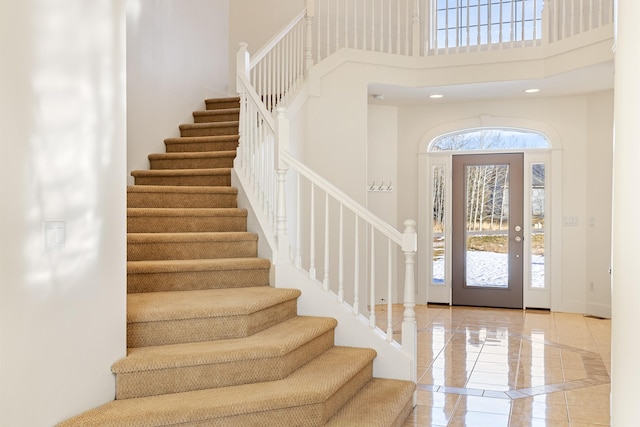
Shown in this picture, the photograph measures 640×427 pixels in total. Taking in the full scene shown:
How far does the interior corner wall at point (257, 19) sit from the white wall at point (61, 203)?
5.23 meters

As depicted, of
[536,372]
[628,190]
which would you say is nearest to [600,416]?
[536,372]

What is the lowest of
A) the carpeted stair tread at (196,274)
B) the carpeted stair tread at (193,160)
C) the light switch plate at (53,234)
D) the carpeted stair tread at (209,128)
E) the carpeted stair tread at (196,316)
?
the carpeted stair tread at (196,316)

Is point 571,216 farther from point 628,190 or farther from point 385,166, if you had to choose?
point 628,190

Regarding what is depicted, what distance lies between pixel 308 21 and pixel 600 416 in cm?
481

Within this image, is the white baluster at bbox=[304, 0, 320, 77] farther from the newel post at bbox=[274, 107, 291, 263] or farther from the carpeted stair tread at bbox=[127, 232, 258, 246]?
the carpeted stair tread at bbox=[127, 232, 258, 246]

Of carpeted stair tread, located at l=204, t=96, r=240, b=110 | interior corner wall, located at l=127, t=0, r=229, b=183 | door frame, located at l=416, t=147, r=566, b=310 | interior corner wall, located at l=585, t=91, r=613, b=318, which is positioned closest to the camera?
interior corner wall, located at l=127, t=0, r=229, b=183

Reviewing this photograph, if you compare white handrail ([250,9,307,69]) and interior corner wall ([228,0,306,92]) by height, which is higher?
interior corner wall ([228,0,306,92])

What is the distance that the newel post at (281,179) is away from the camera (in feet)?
13.1

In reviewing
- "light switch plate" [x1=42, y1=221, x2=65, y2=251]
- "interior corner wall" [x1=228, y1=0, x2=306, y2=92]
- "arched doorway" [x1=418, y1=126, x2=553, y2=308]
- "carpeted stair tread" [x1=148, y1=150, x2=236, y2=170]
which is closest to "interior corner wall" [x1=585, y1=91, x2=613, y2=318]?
"arched doorway" [x1=418, y1=126, x2=553, y2=308]

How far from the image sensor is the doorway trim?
7383 millimetres

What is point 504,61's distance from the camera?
642 cm

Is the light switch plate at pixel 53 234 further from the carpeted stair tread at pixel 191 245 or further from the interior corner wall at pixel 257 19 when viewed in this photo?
the interior corner wall at pixel 257 19

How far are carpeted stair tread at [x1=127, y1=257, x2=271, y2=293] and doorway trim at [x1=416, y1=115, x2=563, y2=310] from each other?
428cm

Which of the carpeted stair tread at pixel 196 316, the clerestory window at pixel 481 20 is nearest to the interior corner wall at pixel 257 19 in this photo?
the clerestory window at pixel 481 20
